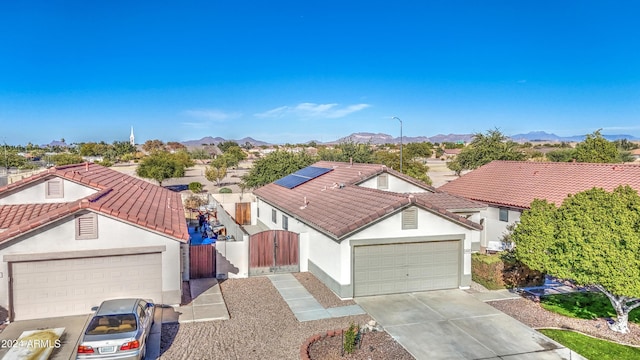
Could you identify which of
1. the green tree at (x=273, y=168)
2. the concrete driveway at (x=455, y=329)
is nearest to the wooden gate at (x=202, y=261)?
the concrete driveway at (x=455, y=329)

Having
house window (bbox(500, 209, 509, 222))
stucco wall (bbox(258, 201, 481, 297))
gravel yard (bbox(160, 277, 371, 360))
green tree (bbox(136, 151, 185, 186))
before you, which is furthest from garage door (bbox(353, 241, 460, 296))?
green tree (bbox(136, 151, 185, 186))

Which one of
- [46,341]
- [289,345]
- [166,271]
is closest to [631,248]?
[289,345]

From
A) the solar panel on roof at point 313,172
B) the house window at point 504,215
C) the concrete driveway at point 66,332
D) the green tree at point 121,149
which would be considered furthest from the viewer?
the green tree at point 121,149

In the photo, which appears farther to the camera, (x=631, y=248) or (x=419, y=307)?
(x=419, y=307)

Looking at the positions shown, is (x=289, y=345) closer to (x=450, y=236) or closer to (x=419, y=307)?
(x=419, y=307)

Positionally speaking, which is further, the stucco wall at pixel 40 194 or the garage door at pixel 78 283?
the stucco wall at pixel 40 194

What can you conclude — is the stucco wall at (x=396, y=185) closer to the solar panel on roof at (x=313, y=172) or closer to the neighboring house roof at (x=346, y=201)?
the neighboring house roof at (x=346, y=201)
